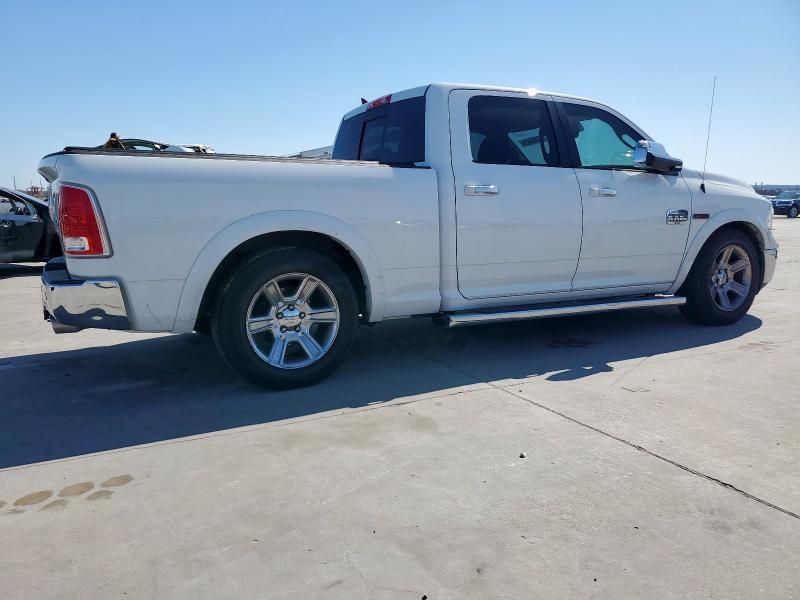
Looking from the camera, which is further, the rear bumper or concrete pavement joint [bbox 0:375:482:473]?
the rear bumper

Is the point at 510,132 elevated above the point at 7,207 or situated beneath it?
elevated above

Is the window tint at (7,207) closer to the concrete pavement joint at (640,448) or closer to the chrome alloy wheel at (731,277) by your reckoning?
the concrete pavement joint at (640,448)

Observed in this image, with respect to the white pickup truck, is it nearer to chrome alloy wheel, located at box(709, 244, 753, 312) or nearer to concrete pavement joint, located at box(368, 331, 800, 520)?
chrome alloy wheel, located at box(709, 244, 753, 312)

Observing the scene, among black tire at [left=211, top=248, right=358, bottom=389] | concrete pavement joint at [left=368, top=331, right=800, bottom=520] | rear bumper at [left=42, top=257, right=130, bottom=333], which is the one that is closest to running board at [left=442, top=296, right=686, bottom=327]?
concrete pavement joint at [left=368, top=331, right=800, bottom=520]

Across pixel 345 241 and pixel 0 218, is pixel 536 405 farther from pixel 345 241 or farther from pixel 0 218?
pixel 0 218

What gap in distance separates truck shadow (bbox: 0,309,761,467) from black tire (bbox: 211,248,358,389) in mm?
127

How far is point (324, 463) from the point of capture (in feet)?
9.40

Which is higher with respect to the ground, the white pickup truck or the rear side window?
the rear side window

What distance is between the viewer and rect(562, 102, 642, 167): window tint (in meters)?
4.88

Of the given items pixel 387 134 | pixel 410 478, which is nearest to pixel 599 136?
pixel 387 134

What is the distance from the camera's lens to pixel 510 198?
4.37 meters

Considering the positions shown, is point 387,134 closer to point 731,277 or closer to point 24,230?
point 731,277

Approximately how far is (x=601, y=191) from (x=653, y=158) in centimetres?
55

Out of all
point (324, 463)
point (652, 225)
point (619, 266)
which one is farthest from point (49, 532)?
point (652, 225)
